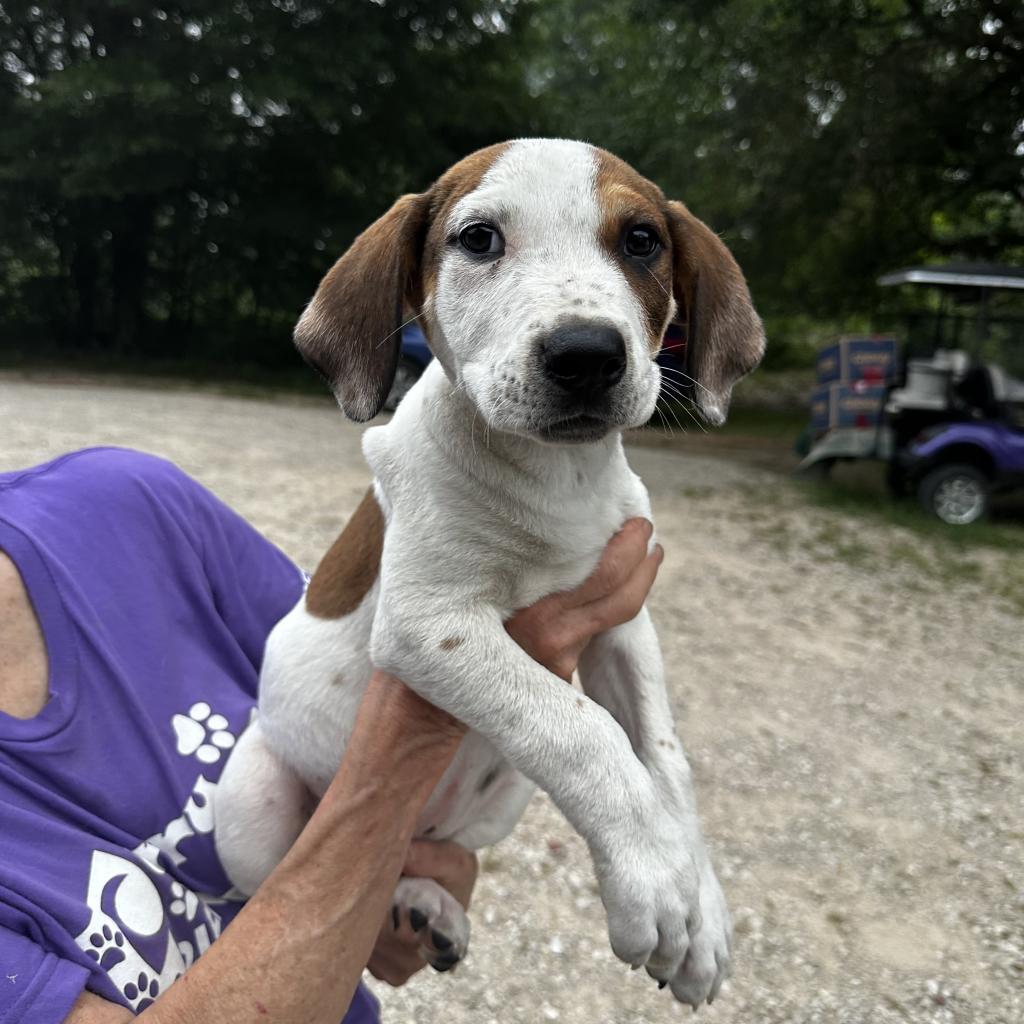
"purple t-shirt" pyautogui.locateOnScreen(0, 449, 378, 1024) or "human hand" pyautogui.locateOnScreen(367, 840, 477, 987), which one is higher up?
"purple t-shirt" pyautogui.locateOnScreen(0, 449, 378, 1024)

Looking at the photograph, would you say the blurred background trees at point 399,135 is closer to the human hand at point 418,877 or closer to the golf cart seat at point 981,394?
the golf cart seat at point 981,394

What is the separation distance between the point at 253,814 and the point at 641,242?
1.52 m

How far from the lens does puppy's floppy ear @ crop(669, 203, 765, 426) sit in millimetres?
2047

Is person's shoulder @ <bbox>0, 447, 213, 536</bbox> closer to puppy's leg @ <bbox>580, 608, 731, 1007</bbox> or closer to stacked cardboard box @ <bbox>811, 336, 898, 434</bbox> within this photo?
puppy's leg @ <bbox>580, 608, 731, 1007</bbox>

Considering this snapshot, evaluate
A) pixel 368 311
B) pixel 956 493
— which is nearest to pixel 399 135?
pixel 956 493

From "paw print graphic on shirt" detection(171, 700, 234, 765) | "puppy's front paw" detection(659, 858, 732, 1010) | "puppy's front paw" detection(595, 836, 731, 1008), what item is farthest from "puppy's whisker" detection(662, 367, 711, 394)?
"paw print graphic on shirt" detection(171, 700, 234, 765)

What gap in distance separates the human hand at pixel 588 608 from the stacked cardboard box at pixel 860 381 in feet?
30.3

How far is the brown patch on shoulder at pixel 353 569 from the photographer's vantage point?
82.4 inches

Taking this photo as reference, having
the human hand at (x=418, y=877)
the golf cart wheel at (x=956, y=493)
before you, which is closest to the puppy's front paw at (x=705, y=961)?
the human hand at (x=418, y=877)

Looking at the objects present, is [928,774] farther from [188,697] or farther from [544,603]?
[188,697]

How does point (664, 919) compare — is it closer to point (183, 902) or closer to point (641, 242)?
point (183, 902)

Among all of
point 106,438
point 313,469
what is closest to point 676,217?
point 313,469

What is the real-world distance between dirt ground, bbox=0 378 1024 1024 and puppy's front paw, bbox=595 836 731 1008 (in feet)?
4.53

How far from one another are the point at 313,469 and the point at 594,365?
25.4ft
